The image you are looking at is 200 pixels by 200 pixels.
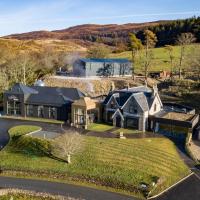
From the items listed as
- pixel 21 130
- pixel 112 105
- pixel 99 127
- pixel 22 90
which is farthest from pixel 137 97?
pixel 22 90

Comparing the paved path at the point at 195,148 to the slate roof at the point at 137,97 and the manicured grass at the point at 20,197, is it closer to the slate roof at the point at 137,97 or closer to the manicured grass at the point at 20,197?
the slate roof at the point at 137,97

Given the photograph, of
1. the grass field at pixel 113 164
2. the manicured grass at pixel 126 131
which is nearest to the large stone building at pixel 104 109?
the manicured grass at pixel 126 131

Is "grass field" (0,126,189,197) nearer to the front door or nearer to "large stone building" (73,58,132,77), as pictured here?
the front door

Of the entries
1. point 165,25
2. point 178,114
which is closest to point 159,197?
point 178,114

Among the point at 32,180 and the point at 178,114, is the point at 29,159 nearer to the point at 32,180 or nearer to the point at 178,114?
the point at 32,180

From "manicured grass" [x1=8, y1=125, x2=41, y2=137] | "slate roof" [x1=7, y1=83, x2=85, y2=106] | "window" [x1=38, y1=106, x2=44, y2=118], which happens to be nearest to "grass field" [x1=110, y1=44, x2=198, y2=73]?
"slate roof" [x1=7, y1=83, x2=85, y2=106]

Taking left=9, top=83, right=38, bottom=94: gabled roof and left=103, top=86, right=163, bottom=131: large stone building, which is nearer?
left=103, top=86, right=163, bottom=131: large stone building

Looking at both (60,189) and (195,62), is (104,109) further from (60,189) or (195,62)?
(195,62)
